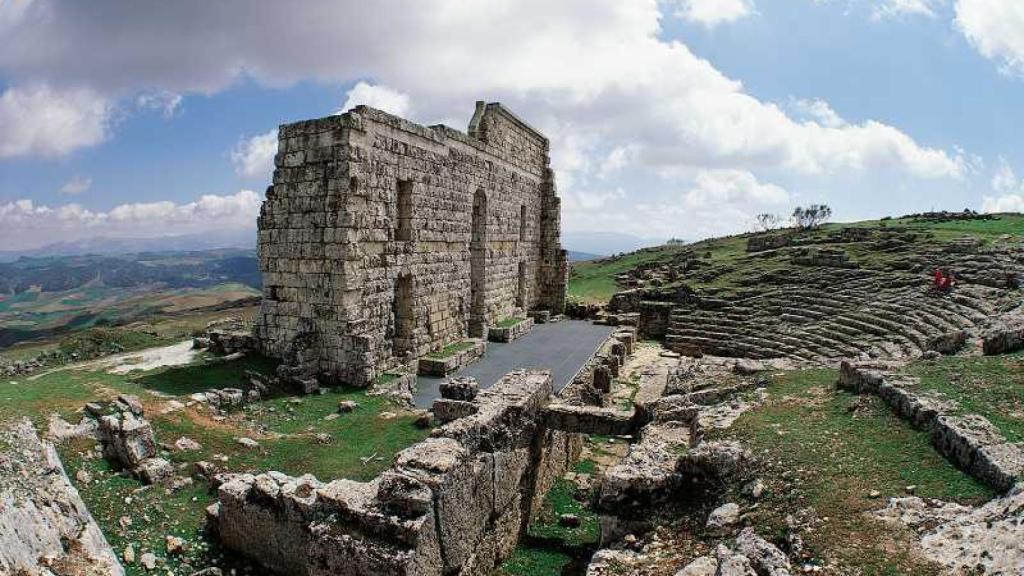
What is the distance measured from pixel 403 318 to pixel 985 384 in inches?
512

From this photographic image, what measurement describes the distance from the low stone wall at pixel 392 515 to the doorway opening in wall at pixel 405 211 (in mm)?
7748

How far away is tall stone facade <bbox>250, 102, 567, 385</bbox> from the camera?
13.2 metres

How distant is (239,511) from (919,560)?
7604mm

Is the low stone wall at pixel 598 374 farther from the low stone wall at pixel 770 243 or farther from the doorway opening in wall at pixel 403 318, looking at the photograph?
the low stone wall at pixel 770 243

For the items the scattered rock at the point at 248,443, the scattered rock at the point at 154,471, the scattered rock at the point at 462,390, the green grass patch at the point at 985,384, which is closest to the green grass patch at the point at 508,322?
the scattered rock at the point at 462,390

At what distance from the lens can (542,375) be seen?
12484mm

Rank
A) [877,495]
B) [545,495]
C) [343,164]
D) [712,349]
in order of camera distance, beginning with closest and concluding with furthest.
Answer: [877,495], [545,495], [343,164], [712,349]

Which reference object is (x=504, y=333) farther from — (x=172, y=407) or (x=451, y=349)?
(x=172, y=407)

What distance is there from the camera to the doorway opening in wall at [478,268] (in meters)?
21.1

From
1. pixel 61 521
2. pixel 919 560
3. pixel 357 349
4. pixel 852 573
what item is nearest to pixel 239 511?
pixel 61 521

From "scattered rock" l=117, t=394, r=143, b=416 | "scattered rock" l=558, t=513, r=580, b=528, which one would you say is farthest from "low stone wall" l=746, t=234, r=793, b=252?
"scattered rock" l=117, t=394, r=143, b=416

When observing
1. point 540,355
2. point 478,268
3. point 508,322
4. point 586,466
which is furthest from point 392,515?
point 508,322

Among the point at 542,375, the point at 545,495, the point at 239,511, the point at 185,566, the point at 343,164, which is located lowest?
the point at 545,495

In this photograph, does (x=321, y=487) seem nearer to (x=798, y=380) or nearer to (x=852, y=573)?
(x=852, y=573)
